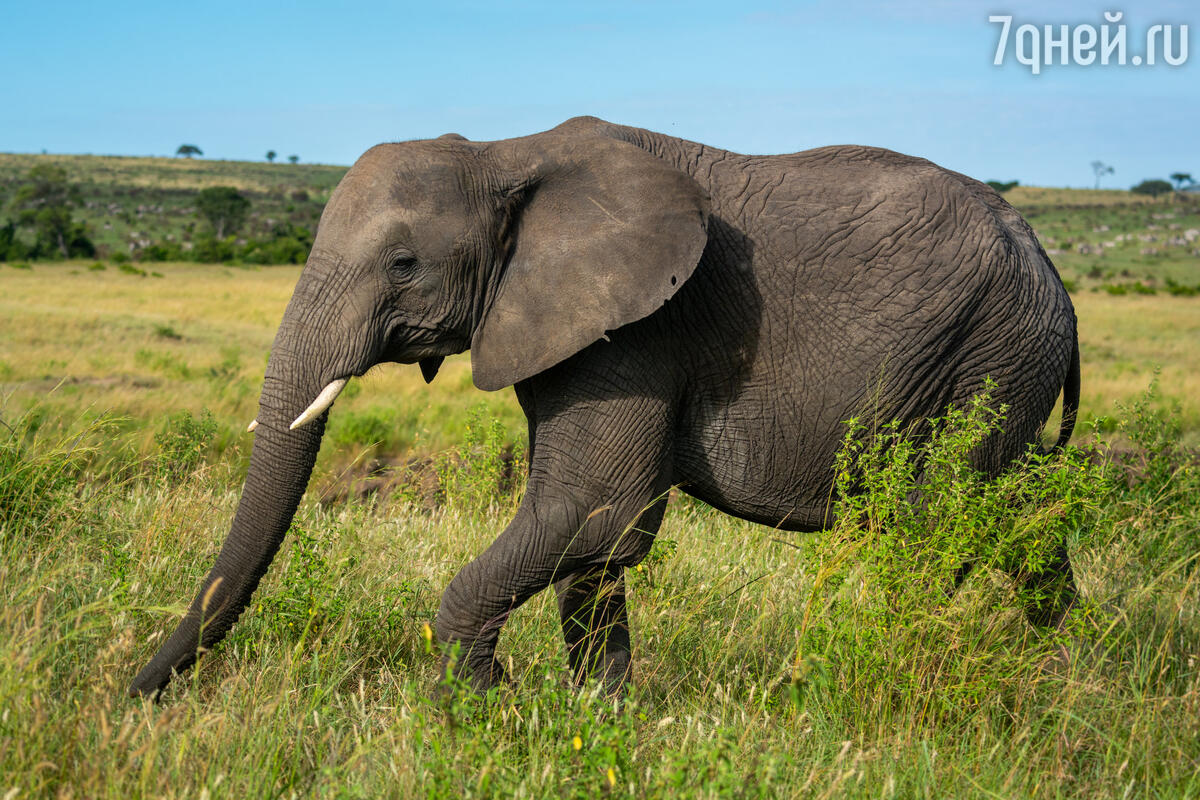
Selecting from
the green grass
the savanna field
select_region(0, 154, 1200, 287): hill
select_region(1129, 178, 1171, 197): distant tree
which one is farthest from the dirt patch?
select_region(1129, 178, 1171, 197): distant tree

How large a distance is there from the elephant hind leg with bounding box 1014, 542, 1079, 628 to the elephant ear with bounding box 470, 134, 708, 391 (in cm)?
208

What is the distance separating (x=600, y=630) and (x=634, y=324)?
4.53 feet

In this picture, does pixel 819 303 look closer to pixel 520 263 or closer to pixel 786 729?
pixel 520 263

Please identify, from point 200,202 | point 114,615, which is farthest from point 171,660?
point 200,202

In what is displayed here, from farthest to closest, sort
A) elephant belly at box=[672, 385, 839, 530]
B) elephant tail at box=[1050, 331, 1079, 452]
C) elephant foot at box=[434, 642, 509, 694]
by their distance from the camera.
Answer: elephant tail at box=[1050, 331, 1079, 452]
elephant belly at box=[672, 385, 839, 530]
elephant foot at box=[434, 642, 509, 694]

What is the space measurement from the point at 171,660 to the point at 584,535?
5.23 feet

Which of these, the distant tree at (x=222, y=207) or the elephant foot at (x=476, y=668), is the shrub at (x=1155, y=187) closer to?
the distant tree at (x=222, y=207)

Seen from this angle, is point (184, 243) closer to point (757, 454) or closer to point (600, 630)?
point (600, 630)

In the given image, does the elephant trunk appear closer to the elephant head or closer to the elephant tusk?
the elephant head

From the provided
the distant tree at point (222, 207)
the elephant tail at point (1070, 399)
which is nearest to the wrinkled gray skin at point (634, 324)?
the elephant tail at point (1070, 399)

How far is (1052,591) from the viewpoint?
4996mm

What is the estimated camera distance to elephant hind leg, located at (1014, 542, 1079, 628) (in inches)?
193

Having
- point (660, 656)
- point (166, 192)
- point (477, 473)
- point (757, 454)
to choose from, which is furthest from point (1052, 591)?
point (166, 192)

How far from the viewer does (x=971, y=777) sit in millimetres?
4012
